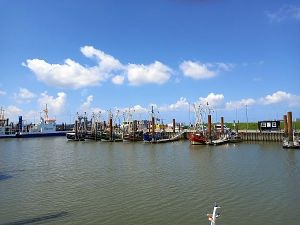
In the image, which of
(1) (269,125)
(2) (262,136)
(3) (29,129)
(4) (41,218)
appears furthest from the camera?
(3) (29,129)

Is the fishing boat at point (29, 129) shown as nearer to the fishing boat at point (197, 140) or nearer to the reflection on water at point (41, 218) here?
the fishing boat at point (197, 140)

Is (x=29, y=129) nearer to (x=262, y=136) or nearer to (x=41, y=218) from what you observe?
(x=262, y=136)

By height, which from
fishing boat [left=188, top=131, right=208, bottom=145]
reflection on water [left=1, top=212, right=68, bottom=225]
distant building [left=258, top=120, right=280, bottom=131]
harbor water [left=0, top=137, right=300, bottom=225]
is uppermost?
distant building [left=258, top=120, right=280, bottom=131]

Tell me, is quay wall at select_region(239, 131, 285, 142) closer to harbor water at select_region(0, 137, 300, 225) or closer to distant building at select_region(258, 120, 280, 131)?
distant building at select_region(258, 120, 280, 131)

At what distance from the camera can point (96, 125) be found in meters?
132

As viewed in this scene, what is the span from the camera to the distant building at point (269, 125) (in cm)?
10246

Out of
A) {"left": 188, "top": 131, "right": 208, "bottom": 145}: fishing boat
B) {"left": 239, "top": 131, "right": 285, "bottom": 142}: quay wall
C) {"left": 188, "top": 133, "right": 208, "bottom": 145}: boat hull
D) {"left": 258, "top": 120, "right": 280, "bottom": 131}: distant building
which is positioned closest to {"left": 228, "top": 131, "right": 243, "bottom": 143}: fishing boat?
{"left": 239, "top": 131, "right": 285, "bottom": 142}: quay wall

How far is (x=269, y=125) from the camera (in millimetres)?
103625

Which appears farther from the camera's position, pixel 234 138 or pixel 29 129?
pixel 29 129

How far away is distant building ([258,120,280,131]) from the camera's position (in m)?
102

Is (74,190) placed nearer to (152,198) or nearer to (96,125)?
(152,198)

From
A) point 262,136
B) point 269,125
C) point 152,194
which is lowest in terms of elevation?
point 152,194

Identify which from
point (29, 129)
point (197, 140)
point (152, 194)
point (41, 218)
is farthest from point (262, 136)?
point (29, 129)

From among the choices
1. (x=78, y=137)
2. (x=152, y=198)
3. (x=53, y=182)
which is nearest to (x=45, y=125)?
(x=78, y=137)
